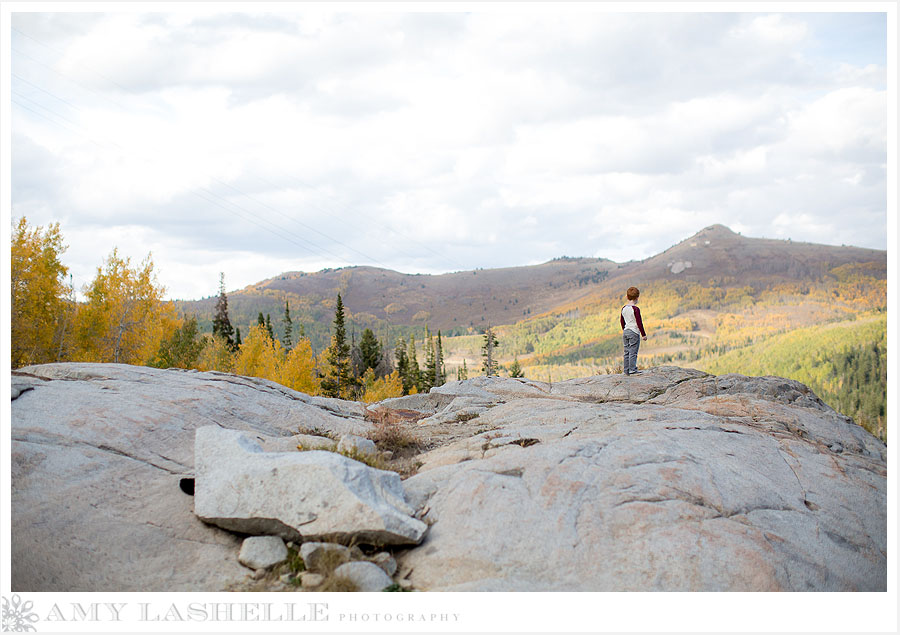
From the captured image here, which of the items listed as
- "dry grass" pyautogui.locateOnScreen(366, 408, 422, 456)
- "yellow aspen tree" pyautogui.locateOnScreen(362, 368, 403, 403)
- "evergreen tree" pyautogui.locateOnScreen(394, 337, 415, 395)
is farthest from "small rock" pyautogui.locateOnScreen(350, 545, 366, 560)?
"evergreen tree" pyautogui.locateOnScreen(394, 337, 415, 395)

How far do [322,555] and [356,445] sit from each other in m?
2.91

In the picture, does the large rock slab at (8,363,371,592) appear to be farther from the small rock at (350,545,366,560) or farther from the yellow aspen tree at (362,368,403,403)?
the yellow aspen tree at (362,368,403,403)

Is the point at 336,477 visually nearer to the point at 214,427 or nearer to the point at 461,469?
the point at 461,469

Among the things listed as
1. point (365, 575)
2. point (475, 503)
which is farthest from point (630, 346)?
point (365, 575)

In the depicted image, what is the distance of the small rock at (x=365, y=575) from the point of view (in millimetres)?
6836

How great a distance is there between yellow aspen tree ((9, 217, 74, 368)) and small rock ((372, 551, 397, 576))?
33.4 meters

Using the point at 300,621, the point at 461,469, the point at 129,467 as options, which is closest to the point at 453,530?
the point at 461,469

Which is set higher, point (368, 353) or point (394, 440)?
point (394, 440)

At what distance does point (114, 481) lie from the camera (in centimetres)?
859

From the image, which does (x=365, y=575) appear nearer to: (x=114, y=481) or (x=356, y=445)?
(x=356, y=445)

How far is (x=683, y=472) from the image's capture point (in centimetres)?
879

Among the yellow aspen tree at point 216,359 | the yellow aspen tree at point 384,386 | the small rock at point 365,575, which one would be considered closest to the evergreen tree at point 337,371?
the yellow aspen tree at point 384,386

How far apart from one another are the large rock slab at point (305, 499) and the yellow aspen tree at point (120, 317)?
3620 cm

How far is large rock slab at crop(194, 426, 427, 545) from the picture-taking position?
742 cm
